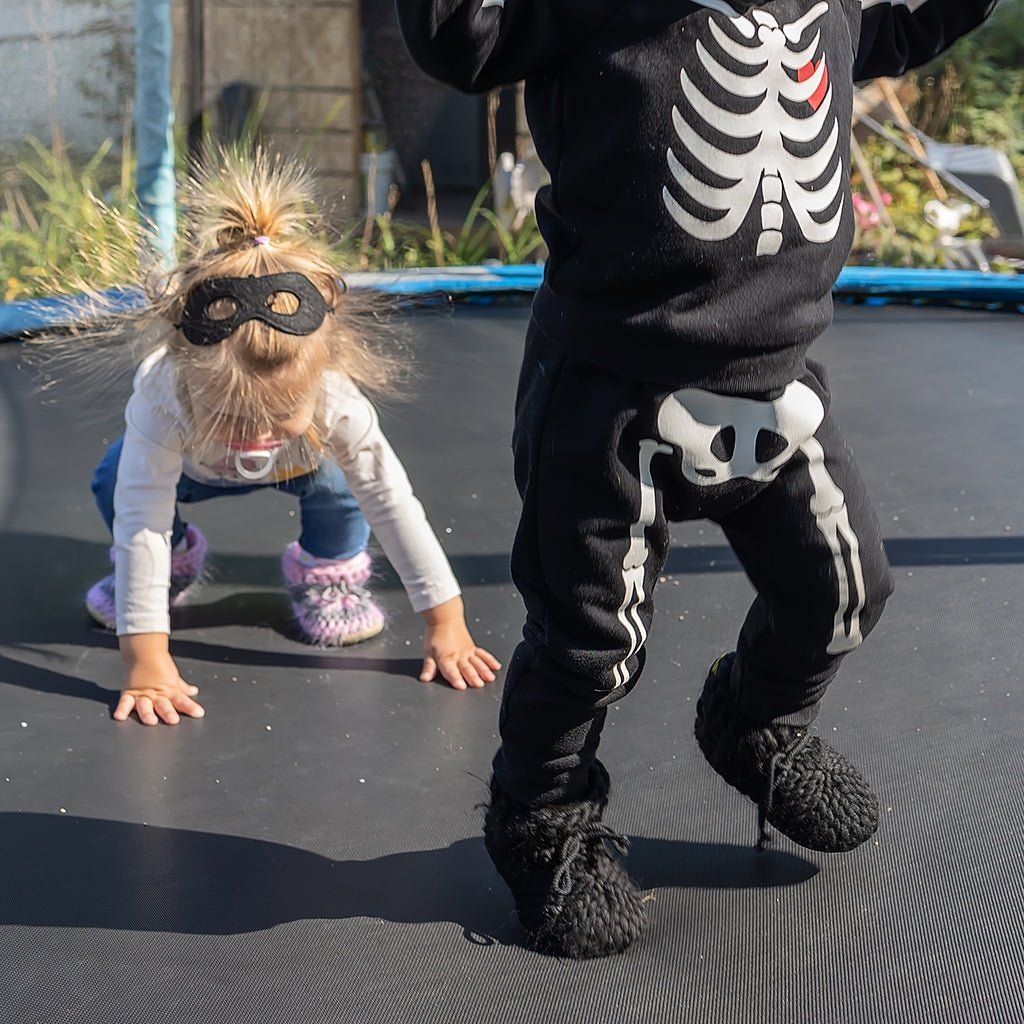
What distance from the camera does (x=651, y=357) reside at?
3.24 ft

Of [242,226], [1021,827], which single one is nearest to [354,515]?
[242,226]

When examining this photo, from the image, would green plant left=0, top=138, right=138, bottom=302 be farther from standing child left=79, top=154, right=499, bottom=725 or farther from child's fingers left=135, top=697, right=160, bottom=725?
child's fingers left=135, top=697, right=160, bottom=725

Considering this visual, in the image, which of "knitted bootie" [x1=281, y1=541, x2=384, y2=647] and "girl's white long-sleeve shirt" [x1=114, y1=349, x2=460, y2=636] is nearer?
"girl's white long-sleeve shirt" [x1=114, y1=349, x2=460, y2=636]

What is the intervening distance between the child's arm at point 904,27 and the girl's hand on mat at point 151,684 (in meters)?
0.96

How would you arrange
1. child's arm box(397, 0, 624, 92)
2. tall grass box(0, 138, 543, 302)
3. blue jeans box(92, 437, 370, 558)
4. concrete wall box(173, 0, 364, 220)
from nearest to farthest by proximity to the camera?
child's arm box(397, 0, 624, 92)
blue jeans box(92, 437, 370, 558)
tall grass box(0, 138, 543, 302)
concrete wall box(173, 0, 364, 220)

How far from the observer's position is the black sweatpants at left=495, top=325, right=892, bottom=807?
102 centimetres

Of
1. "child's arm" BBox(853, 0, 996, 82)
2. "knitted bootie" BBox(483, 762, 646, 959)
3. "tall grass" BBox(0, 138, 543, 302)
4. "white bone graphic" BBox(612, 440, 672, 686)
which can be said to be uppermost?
"child's arm" BBox(853, 0, 996, 82)

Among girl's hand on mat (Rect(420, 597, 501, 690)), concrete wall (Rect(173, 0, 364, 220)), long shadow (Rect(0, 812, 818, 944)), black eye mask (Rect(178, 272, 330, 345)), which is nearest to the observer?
long shadow (Rect(0, 812, 818, 944))

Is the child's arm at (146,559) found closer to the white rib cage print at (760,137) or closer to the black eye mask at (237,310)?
the black eye mask at (237,310)

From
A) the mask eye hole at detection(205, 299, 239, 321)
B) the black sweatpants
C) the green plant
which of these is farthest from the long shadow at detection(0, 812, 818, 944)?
the green plant

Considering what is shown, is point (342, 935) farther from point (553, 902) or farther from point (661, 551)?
point (661, 551)

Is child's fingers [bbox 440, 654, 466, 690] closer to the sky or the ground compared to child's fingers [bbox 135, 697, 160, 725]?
closer to the sky

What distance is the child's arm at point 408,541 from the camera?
5.33ft

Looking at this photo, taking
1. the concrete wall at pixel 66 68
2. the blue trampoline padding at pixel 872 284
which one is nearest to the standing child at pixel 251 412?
the blue trampoline padding at pixel 872 284
